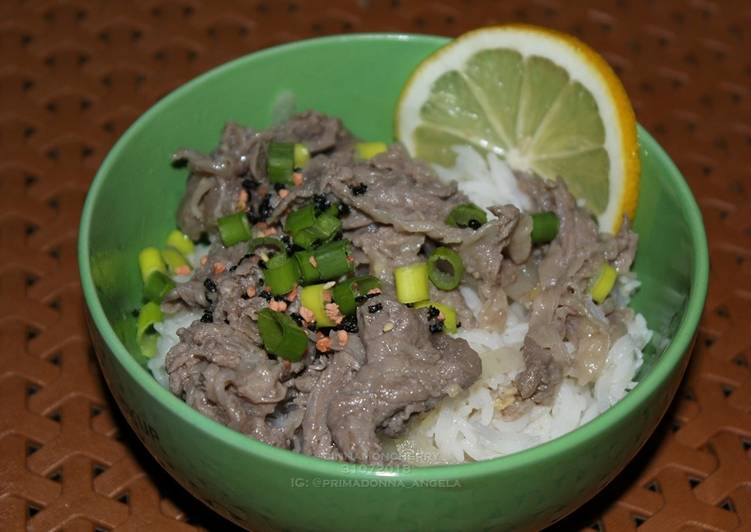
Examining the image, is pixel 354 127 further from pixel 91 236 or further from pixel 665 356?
pixel 665 356

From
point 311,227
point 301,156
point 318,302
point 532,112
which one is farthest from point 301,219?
point 532,112

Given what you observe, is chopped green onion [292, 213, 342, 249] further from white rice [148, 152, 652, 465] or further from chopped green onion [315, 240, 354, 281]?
white rice [148, 152, 652, 465]

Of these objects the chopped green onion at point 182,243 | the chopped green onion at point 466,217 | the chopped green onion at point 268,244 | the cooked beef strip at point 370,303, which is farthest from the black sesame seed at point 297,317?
the chopped green onion at point 182,243

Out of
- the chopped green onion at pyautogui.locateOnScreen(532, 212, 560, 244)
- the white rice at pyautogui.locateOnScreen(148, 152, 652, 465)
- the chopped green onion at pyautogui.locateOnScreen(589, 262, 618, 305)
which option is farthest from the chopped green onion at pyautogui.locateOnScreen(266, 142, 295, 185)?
the chopped green onion at pyautogui.locateOnScreen(589, 262, 618, 305)

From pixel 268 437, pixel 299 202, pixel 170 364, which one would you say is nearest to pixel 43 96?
pixel 299 202

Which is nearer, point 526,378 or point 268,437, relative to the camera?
point 268,437

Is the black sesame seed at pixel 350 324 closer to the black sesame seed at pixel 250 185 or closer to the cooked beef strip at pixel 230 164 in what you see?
the cooked beef strip at pixel 230 164
